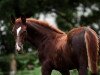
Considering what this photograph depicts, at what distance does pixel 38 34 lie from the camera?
1252cm

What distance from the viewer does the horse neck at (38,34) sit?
40.7 ft

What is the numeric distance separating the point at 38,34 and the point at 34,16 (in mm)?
11537

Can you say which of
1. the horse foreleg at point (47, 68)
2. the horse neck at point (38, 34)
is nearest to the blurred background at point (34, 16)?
the horse neck at point (38, 34)

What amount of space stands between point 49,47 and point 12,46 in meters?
11.5

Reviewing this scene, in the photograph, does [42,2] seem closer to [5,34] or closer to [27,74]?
[5,34]

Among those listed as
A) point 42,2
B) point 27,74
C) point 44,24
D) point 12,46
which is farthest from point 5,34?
point 44,24

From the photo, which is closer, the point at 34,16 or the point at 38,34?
the point at 38,34

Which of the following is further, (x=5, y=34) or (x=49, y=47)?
(x=5, y=34)

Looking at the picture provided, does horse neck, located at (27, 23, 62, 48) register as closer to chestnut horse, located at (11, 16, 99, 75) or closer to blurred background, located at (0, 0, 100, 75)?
chestnut horse, located at (11, 16, 99, 75)

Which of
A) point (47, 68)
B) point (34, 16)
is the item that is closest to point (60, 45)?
point (47, 68)

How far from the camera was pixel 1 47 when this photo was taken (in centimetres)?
2431

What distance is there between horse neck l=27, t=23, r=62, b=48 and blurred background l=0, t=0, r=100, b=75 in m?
10.2

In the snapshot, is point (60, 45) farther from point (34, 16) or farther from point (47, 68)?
point (34, 16)

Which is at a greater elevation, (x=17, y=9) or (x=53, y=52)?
(x=17, y=9)
